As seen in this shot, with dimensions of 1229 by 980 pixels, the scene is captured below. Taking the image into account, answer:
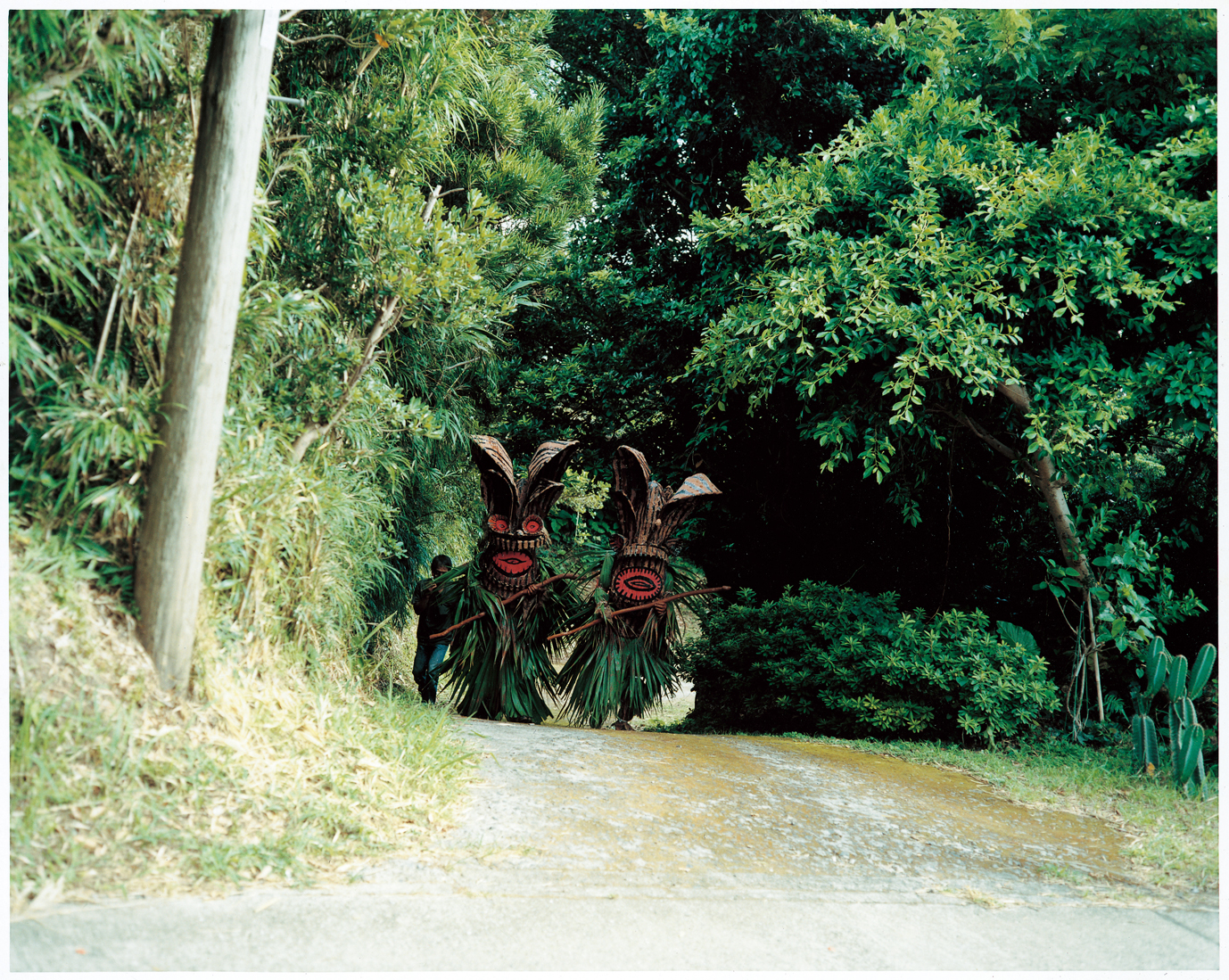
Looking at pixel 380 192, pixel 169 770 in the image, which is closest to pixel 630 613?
pixel 380 192

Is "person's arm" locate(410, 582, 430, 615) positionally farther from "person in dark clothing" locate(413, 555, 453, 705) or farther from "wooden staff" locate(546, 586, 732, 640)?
"wooden staff" locate(546, 586, 732, 640)

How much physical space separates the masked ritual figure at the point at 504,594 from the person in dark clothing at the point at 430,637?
0.24 feet

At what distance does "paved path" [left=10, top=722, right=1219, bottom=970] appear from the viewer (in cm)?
228

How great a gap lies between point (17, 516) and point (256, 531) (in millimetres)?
876

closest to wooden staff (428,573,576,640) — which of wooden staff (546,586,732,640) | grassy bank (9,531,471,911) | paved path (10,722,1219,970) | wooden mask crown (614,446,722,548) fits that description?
wooden staff (546,586,732,640)

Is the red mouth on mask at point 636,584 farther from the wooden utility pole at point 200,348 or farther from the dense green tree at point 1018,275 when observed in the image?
the wooden utility pole at point 200,348

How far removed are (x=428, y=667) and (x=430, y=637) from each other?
0.22m

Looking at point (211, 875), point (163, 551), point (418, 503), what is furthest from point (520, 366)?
point (211, 875)

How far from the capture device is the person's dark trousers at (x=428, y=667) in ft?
18.7

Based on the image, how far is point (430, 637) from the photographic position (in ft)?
18.6

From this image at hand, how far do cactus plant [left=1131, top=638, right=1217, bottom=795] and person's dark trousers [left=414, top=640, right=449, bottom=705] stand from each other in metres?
4.24

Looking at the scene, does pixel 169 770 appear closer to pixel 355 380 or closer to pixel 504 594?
pixel 355 380

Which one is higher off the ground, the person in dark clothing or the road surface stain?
the person in dark clothing

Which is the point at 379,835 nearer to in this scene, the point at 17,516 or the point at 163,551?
the point at 163,551
